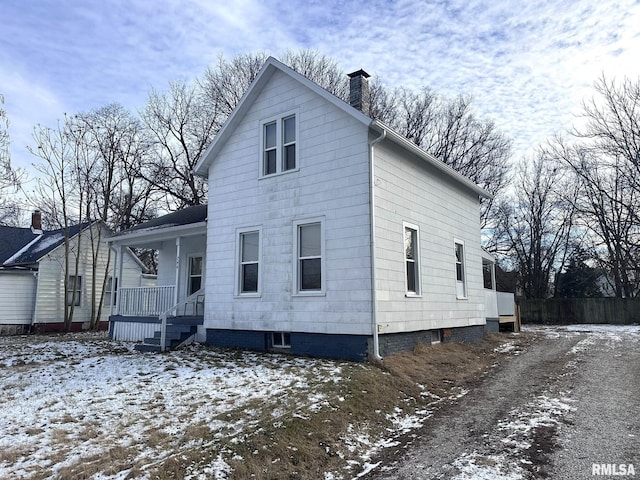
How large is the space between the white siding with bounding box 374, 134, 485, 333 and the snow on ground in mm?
2523

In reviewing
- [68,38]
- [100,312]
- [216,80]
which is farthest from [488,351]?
[216,80]

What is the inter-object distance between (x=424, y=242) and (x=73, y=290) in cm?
1914

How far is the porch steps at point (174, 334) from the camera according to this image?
12.5 metres

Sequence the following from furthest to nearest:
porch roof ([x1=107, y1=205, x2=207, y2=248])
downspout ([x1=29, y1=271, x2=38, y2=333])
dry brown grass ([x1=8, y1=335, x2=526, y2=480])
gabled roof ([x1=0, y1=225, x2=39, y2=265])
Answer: gabled roof ([x1=0, y1=225, x2=39, y2=265])
downspout ([x1=29, y1=271, x2=38, y2=333])
porch roof ([x1=107, y1=205, x2=207, y2=248])
dry brown grass ([x1=8, y1=335, x2=526, y2=480])

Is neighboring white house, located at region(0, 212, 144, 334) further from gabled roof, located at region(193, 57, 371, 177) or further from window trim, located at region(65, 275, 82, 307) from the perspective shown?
gabled roof, located at region(193, 57, 371, 177)

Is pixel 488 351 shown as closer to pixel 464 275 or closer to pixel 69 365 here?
pixel 464 275

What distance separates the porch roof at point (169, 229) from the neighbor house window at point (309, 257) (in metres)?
3.84

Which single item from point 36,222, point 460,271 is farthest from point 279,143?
point 36,222

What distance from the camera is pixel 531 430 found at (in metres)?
5.94

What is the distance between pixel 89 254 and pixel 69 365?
17125 mm

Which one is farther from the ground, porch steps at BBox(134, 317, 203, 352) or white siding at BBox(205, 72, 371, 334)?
white siding at BBox(205, 72, 371, 334)

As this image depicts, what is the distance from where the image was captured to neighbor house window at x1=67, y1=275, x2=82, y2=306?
23078 millimetres

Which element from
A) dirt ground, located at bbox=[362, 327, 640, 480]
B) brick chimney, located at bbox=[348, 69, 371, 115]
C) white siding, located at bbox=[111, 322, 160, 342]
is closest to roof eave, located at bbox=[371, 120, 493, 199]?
brick chimney, located at bbox=[348, 69, 371, 115]

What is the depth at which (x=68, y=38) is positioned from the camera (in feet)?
33.9
